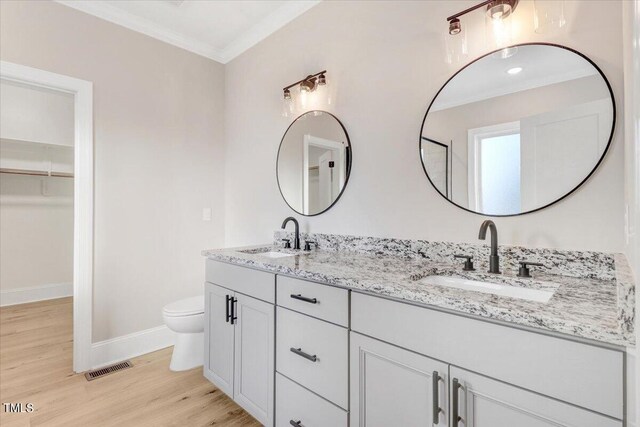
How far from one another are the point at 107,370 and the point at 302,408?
175cm

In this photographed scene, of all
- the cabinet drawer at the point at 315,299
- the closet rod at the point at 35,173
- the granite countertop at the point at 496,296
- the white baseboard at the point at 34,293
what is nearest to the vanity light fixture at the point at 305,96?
the granite countertop at the point at 496,296

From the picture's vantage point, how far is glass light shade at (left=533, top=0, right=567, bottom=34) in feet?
4.30

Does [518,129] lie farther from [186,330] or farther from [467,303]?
[186,330]

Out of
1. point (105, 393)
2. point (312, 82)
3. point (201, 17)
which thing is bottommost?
point (105, 393)

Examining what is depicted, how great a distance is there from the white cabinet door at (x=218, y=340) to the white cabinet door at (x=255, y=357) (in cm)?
8

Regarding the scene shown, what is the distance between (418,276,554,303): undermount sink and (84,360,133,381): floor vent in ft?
7.69

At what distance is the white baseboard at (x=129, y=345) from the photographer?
2369 mm

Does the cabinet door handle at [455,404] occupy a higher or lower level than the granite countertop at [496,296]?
lower

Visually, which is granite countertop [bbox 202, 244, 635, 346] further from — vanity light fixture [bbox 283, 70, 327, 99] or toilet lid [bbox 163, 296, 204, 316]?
vanity light fixture [bbox 283, 70, 327, 99]

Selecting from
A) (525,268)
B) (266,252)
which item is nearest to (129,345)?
(266,252)

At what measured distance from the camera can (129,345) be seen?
2.52 meters

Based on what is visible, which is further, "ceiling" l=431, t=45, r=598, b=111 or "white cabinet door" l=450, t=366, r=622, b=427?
"ceiling" l=431, t=45, r=598, b=111

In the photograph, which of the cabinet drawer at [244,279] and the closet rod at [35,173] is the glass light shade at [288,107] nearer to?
the cabinet drawer at [244,279]

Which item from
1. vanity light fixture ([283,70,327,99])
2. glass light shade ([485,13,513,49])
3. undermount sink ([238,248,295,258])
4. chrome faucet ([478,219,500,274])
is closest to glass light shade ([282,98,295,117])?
vanity light fixture ([283,70,327,99])
